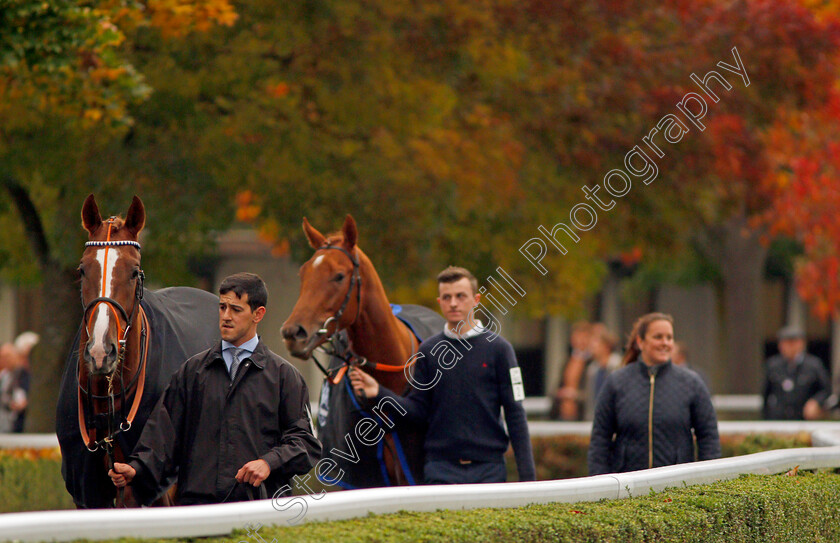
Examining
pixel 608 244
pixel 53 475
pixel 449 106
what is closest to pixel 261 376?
pixel 53 475

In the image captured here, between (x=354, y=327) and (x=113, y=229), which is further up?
(x=113, y=229)

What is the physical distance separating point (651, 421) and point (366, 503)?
2864 mm

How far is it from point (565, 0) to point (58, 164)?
549cm

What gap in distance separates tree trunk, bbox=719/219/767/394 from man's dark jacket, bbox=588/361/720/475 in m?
15.2

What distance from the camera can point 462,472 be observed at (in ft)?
20.6

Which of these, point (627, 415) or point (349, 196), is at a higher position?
point (349, 196)

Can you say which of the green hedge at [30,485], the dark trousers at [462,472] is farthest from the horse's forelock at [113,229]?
the green hedge at [30,485]

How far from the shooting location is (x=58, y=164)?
1062 cm

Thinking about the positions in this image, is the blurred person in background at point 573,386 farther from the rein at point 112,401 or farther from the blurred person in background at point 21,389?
the rein at point 112,401

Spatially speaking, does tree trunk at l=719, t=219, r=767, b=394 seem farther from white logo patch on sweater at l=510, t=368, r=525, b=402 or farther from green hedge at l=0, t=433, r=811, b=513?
white logo patch on sweater at l=510, t=368, r=525, b=402

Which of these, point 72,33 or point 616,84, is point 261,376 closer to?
point 72,33

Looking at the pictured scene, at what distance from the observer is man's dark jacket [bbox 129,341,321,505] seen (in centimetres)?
492

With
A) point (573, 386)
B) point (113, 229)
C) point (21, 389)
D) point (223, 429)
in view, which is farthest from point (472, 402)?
point (21, 389)

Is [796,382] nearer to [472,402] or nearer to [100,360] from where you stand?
[472,402]
